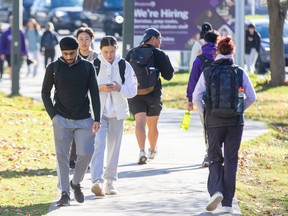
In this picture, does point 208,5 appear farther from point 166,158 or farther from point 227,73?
point 227,73

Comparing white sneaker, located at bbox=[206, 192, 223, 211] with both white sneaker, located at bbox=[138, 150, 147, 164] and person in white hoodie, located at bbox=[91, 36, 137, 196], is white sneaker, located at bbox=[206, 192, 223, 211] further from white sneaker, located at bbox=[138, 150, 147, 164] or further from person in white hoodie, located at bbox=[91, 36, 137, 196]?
white sneaker, located at bbox=[138, 150, 147, 164]

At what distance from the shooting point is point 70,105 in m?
10.3

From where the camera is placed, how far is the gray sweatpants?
10320 millimetres

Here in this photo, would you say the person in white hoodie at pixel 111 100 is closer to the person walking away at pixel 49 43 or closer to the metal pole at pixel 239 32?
the metal pole at pixel 239 32

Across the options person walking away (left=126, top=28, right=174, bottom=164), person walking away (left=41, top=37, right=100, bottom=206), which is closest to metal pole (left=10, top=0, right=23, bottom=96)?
person walking away (left=126, top=28, right=174, bottom=164)

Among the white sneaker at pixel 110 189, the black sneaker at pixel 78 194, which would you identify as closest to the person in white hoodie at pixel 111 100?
the white sneaker at pixel 110 189

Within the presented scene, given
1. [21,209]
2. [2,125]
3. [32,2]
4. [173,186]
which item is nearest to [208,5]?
[2,125]

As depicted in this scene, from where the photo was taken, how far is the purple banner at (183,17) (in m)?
28.0

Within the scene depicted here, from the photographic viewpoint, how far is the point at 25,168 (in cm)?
1325

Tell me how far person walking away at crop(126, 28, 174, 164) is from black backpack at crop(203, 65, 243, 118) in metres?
3.05

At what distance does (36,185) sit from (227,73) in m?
3.06

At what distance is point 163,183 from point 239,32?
1580 centimetres

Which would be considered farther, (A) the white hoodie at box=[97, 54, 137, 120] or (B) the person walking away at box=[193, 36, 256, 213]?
(A) the white hoodie at box=[97, 54, 137, 120]

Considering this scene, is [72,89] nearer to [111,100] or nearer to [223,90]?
[111,100]
